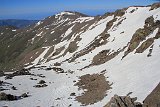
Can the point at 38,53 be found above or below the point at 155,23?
below

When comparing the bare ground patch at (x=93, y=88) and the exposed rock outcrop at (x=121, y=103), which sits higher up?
the exposed rock outcrop at (x=121, y=103)

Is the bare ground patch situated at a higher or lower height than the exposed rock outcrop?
lower

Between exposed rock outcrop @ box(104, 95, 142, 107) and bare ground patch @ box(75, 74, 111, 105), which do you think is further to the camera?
bare ground patch @ box(75, 74, 111, 105)

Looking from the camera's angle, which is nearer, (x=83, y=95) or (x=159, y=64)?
(x=159, y=64)

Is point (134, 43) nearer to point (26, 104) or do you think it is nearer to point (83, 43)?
point (26, 104)

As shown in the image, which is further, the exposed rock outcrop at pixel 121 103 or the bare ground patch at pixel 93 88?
the bare ground patch at pixel 93 88

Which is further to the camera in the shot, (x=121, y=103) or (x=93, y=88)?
(x=93, y=88)

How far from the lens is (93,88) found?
41656mm

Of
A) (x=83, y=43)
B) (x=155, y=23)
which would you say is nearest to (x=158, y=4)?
(x=155, y=23)

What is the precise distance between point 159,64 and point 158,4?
149ft

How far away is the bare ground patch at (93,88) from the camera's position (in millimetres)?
35228

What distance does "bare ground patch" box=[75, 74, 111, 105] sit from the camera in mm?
35228

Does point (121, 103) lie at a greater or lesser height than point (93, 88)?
greater

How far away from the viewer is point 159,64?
35.3 m
